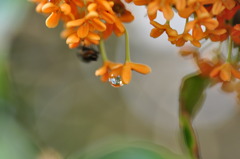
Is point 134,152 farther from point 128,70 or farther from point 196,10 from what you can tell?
point 196,10

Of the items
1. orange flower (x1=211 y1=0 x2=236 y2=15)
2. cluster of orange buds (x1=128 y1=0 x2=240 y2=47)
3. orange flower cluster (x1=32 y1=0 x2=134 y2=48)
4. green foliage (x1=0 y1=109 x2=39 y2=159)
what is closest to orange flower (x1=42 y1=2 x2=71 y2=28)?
orange flower cluster (x1=32 y1=0 x2=134 y2=48)

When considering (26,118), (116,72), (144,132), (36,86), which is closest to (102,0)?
(116,72)

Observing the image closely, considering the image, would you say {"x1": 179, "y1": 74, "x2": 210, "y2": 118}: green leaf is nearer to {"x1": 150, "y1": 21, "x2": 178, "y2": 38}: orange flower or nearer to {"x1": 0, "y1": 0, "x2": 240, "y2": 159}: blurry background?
{"x1": 150, "y1": 21, "x2": 178, "y2": 38}: orange flower

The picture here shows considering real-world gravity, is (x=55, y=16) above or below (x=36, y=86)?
above

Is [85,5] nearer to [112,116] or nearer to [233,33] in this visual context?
[233,33]

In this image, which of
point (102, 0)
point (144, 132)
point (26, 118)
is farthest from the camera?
point (144, 132)

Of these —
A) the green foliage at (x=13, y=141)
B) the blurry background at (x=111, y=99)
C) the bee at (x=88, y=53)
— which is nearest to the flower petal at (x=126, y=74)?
the bee at (x=88, y=53)
